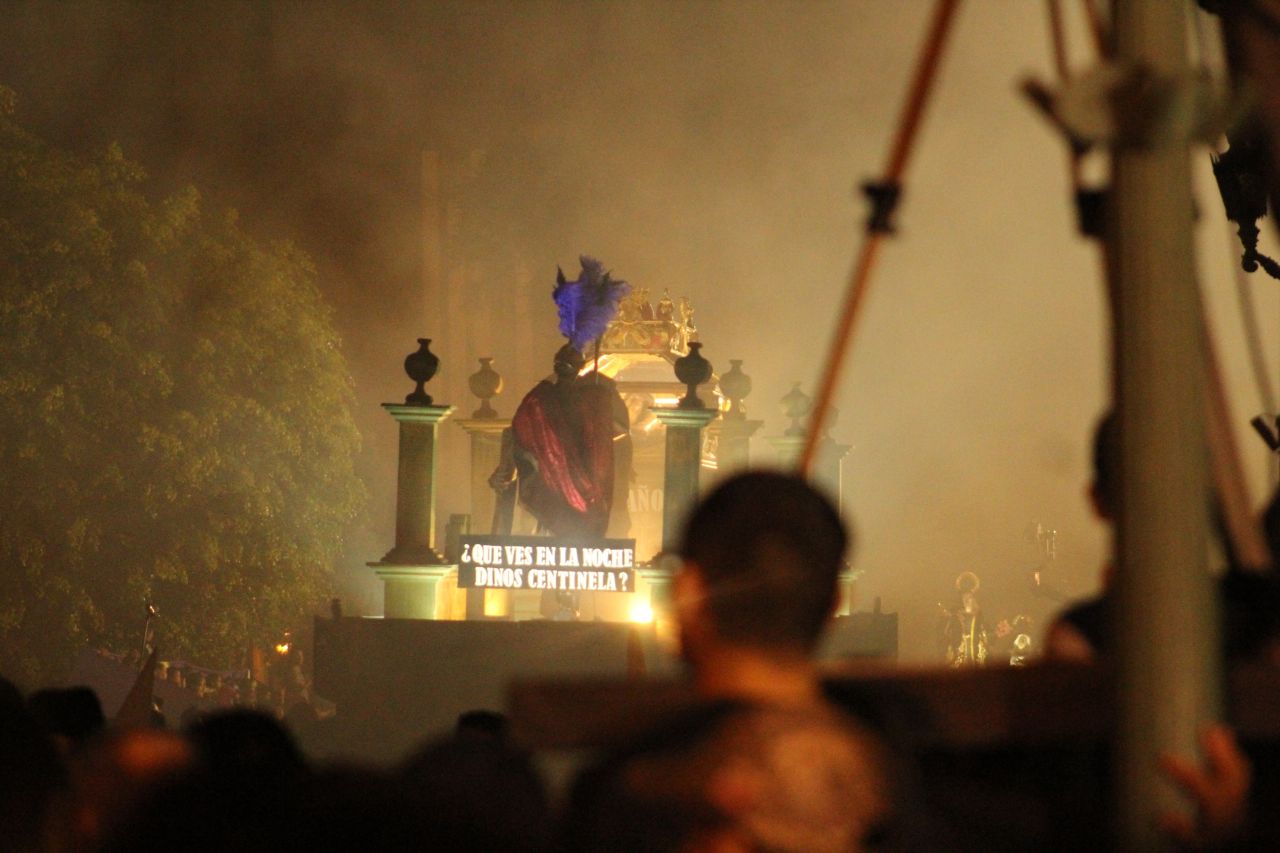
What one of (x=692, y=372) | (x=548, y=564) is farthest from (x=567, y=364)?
(x=548, y=564)

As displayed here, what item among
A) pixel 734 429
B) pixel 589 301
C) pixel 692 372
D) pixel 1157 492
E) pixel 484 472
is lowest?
pixel 1157 492

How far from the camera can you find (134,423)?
93.7 feet

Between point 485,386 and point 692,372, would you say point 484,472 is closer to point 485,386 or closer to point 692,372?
point 485,386

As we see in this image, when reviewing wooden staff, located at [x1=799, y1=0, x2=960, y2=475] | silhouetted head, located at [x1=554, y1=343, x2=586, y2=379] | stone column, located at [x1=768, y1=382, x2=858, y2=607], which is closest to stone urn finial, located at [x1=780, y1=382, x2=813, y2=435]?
stone column, located at [x1=768, y1=382, x2=858, y2=607]

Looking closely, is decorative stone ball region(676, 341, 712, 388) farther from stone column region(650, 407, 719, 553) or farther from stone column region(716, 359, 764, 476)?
stone column region(716, 359, 764, 476)

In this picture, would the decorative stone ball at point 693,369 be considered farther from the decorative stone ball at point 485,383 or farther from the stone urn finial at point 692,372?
the decorative stone ball at point 485,383

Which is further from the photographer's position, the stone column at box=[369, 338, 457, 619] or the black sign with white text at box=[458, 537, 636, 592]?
the stone column at box=[369, 338, 457, 619]

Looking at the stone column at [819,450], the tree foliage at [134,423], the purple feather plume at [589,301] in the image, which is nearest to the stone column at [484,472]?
the purple feather plume at [589,301]

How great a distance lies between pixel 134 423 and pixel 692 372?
469 inches

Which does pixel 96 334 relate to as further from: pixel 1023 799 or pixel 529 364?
pixel 1023 799

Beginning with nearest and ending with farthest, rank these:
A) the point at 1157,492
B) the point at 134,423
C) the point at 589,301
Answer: the point at 1157,492
the point at 589,301
the point at 134,423

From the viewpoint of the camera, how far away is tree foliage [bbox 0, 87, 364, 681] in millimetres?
26766

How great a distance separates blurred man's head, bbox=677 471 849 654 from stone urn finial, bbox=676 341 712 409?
19595 mm

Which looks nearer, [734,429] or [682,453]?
[682,453]
